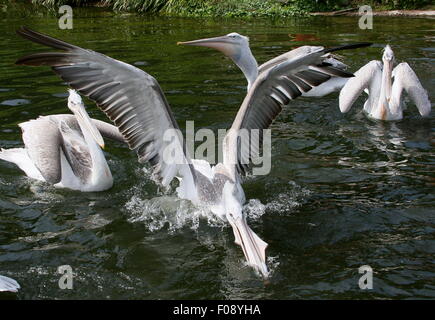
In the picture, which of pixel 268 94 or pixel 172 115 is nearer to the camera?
pixel 172 115

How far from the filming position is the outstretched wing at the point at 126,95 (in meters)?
4.18

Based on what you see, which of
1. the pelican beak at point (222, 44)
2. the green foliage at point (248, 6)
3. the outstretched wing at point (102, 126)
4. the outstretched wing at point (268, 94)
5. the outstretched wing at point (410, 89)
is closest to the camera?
the outstretched wing at point (268, 94)

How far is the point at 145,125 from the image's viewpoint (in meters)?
4.70

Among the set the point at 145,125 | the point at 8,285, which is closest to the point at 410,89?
the point at 145,125

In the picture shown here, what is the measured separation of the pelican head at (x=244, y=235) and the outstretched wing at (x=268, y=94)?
274 millimetres

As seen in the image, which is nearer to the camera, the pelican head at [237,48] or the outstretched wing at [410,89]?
the pelican head at [237,48]

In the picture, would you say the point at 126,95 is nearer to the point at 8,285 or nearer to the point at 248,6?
the point at 8,285

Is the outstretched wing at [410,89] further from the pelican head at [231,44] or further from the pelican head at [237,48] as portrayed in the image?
the pelican head at [231,44]

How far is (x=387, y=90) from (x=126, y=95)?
3.74 m

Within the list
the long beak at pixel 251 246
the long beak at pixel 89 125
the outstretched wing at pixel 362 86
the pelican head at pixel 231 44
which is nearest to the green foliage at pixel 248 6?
the outstretched wing at pixel 362 86

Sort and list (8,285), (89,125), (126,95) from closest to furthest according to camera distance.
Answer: (8,285) → (126,95) → (89,125)

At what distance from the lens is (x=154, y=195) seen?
212 inches

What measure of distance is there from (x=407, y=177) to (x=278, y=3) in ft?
37.5
